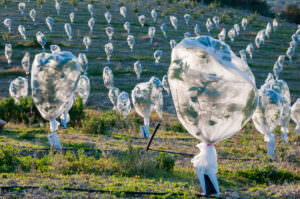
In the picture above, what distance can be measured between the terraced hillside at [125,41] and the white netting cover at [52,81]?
316 inches

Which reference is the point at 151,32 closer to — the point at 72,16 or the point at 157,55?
the point at 157,55

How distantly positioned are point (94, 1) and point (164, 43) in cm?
1246

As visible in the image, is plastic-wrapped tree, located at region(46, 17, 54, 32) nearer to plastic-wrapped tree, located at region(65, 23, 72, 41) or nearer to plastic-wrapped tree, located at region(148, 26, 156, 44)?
plastic-wrapped tree, located at region(65, 23, 72, 41)

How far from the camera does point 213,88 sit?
3.96 meters

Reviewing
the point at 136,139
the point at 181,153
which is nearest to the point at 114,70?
the point at 136,139

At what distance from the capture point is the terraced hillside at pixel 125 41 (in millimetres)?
18188

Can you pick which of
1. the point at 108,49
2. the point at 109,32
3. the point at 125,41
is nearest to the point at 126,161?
the point at 108,49

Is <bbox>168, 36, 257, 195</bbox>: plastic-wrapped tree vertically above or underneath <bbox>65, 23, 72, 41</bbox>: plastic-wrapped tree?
underneath

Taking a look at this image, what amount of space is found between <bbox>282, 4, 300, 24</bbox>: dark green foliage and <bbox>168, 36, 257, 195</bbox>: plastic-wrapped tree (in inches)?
1517

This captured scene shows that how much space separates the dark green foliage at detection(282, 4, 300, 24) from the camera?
38.7 metres

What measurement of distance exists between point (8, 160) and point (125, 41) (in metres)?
19.3

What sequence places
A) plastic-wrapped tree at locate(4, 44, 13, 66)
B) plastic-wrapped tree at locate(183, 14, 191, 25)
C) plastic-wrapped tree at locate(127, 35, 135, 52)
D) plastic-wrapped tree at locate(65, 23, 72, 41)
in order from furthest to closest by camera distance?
plastic-wrapped tree at locate(183, 14, 191, 25), plastic-wrapped tree at locate(65, 23, 72, 41), plastic-wrapped tree at locate(127, 35, 135, 52), plastic-wrapped tree at locate(4, 44, 13, 66)

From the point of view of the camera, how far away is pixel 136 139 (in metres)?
8.19

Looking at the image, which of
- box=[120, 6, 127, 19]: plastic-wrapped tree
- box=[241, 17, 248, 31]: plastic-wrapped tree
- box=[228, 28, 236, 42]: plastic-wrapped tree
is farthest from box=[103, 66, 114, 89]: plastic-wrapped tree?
box=[241, 17, 248, 31]: plastic-wrapped tree
